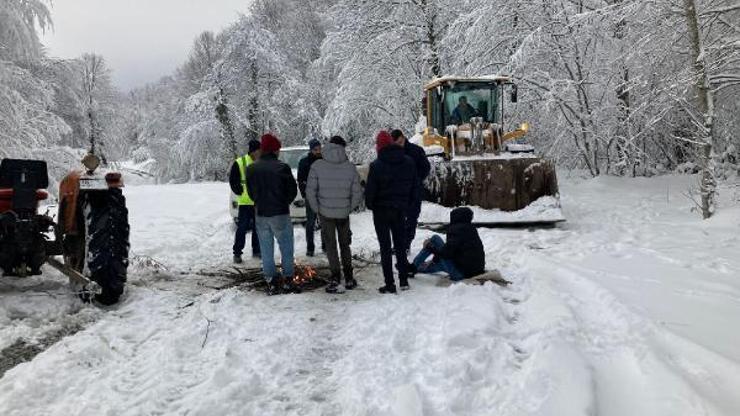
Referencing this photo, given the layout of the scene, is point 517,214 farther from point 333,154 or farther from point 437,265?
point 333,154

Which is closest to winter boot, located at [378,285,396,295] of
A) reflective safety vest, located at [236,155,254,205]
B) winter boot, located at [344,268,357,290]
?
winter boot, located at [344,268,357,290]

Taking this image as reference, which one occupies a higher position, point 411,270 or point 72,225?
point 72,225

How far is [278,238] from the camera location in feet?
20.3

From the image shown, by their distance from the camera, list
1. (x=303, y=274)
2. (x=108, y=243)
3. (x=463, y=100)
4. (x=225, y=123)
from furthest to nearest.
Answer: (x=225, y=123) → (x=463, y=100) → (x=303, y=274) → (x=108, y=243)

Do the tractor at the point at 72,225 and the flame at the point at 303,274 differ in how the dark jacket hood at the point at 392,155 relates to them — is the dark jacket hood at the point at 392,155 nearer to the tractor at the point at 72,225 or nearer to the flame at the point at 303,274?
the flame at the point at 303,274

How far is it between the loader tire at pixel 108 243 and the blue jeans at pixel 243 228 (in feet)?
8.00

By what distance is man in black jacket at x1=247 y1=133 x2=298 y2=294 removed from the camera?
6055 mm

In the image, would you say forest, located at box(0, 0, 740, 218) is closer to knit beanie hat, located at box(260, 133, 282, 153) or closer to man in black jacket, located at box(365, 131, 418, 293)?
man in black jacket, located at box(365, 131, 418, 293)

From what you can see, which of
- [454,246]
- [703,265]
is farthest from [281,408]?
[703,265]

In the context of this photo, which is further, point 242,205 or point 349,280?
point 242,205

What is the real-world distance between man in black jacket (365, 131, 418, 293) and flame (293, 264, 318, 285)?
997mm

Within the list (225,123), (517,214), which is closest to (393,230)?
(517,214)

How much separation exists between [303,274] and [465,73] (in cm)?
1249

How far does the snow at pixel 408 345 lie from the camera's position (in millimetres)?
3271
